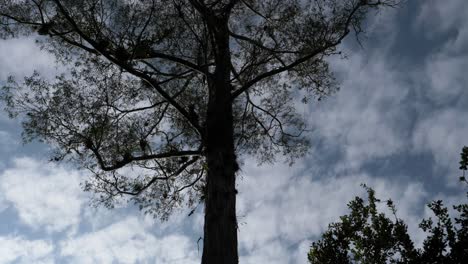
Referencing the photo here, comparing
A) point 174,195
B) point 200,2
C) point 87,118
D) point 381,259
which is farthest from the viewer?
point 174,195

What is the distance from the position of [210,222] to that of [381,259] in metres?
3.14

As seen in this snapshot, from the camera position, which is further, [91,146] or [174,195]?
[174,195]

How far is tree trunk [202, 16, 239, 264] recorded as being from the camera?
4.41m

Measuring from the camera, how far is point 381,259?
620cm

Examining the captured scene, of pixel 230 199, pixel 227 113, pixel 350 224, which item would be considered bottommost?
pixel 230 199

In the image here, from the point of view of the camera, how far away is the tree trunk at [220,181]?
441cm

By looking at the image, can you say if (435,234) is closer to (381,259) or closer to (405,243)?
(405,243)

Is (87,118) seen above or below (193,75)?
below

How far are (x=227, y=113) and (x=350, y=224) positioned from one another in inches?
113

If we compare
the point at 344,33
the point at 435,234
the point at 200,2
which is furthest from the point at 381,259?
the point at 200,2

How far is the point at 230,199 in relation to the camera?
4957 millimetres

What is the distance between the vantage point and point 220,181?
508cm

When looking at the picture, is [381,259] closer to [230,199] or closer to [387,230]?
[387,230]

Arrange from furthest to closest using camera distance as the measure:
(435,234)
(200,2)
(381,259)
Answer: (200,2)
(381,259)
(435,234)
